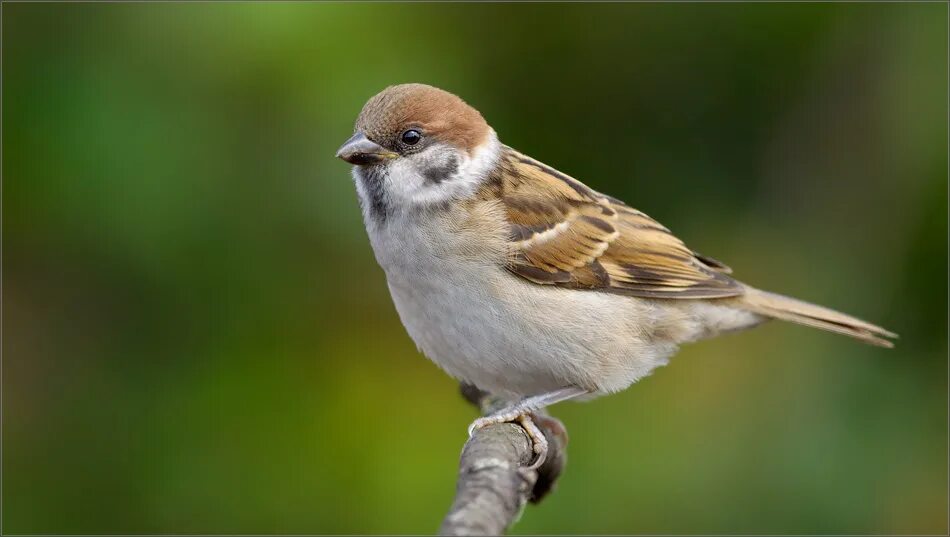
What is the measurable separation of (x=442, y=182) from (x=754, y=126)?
4.69 feet

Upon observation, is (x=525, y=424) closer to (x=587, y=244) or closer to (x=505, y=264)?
(x=505, y=264)

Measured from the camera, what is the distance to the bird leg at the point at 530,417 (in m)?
2.39

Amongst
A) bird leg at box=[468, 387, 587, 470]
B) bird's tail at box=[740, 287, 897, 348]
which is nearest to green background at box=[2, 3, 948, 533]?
bird's tail at box=[740, 287, 897, 348]

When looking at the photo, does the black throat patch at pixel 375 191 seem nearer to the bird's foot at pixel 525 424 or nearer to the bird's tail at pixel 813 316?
the bird's foot at pixel 525 424

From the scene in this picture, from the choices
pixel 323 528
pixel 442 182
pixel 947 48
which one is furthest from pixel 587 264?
pixel 947 48

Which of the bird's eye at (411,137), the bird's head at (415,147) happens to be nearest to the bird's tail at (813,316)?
the bird's head at (415,147)

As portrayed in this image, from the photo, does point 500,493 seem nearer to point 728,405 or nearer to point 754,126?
point 728,405

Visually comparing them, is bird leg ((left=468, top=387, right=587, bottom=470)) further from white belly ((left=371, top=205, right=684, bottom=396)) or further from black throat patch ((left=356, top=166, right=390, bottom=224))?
black throat patch ((left=356, top=166, right=390, bottom=224))

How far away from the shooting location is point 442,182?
107 inches

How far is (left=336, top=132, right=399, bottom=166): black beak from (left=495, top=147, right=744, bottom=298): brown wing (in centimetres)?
36

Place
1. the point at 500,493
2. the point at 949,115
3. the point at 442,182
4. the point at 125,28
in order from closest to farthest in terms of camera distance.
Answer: the point at 500,493 < the point at 442,182 < the point at 125,28 < the point at 949,115

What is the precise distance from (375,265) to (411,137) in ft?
2.88

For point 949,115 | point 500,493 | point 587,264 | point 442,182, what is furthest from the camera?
point 949,115

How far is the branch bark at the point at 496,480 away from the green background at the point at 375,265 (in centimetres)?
88
